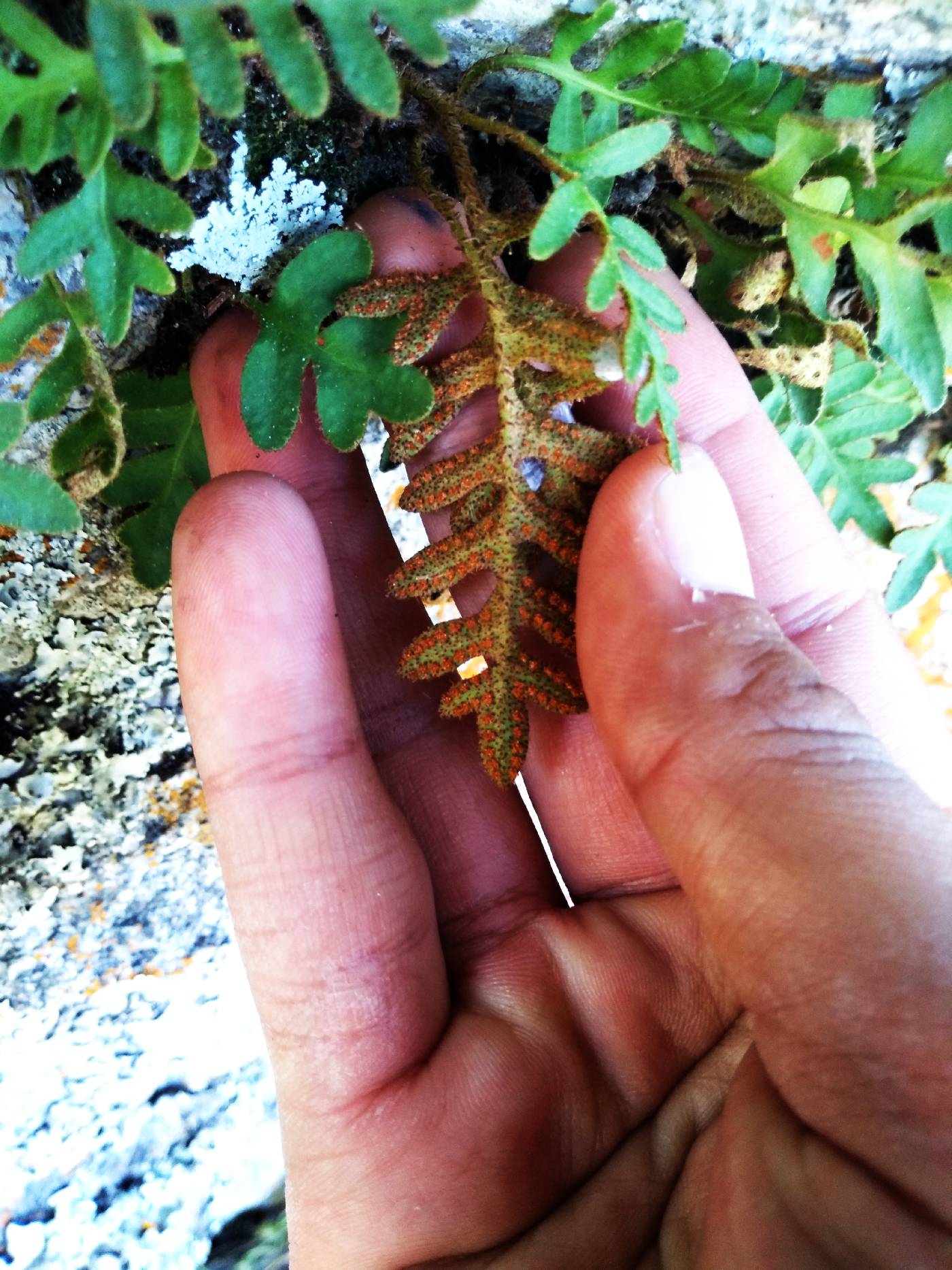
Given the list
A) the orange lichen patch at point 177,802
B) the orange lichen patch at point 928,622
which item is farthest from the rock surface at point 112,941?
the orange lichen patch at point 928,622

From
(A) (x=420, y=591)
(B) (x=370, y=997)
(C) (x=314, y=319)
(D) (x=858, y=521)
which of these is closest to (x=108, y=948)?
(B) (x=370, y=997)

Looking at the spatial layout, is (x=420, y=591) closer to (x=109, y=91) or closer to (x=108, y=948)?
(x=109, y=91)

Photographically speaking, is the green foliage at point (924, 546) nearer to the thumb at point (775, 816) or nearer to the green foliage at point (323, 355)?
the thumb at point (775, 816)

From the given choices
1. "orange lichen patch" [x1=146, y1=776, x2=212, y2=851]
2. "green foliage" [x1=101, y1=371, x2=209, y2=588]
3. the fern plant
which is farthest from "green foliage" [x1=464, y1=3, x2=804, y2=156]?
"orange lichen patch" [x1=146, y1=776, x2=212, y2=851]

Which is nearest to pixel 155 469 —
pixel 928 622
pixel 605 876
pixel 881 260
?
pixel 605 876

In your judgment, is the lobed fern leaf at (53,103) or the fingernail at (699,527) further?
the fingernail at (699,527)

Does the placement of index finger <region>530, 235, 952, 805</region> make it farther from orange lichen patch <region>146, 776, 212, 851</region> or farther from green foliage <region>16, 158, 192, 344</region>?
orange lichen patch <region>146, 776, 212, 851</region>
